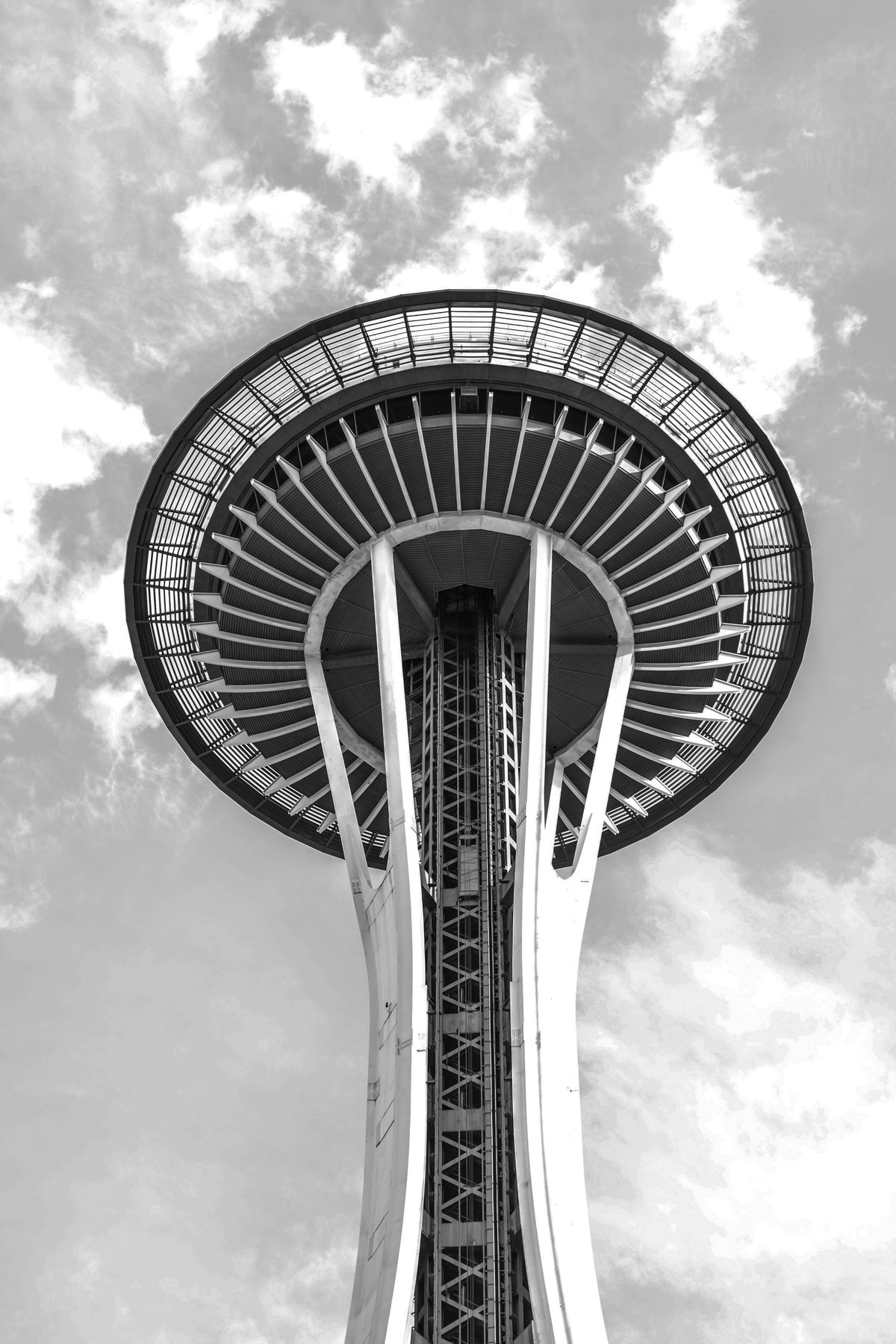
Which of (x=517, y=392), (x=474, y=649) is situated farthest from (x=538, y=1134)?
(x=517, y=392)

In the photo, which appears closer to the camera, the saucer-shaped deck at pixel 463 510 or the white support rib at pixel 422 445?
the white support rib at pixel 422 445

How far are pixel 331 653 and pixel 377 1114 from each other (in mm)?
13946

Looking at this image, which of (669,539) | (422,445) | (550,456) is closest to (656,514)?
(669,539)

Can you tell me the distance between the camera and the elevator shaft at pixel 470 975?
29.7 meters

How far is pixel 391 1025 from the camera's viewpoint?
31.6 m

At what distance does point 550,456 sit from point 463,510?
2854 millimetres

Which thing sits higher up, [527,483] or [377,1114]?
[527,483]

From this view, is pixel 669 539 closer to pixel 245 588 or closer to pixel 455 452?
pixel 455 452

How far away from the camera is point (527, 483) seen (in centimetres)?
3712

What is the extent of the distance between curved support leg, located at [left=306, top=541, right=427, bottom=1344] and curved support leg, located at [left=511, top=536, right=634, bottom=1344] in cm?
227

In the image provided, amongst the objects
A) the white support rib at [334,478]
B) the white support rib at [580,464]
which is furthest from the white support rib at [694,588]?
the white support rib at [334,478]

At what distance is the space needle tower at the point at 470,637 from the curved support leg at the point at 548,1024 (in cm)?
9

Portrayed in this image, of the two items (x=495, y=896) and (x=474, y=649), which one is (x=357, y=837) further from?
(x=474, y=649)

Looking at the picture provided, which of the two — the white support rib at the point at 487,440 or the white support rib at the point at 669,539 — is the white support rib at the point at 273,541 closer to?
the white support rib at the point at 487,440
